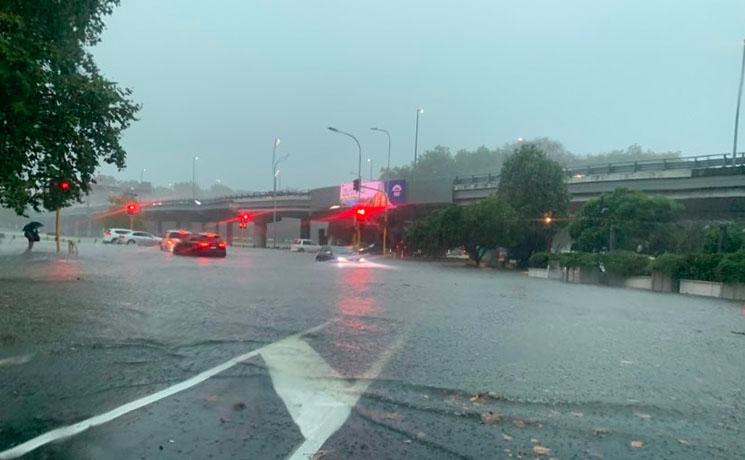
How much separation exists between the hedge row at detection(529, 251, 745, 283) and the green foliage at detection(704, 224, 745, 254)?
4505 mm

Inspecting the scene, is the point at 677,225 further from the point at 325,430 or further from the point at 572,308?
the point at 325,430

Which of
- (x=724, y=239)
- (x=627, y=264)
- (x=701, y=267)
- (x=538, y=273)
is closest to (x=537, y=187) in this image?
(x=538, y=273)

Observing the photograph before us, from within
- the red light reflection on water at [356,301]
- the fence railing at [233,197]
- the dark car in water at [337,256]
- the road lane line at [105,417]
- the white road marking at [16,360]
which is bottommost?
the dark car in water at [337,256]

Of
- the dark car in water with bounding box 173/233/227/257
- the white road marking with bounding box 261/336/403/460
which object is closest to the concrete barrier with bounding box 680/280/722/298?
the white road marking with bounding box 261/336/403/460

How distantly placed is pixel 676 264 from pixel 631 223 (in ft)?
41.0

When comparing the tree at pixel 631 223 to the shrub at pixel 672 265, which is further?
the tree at pixel 631 223

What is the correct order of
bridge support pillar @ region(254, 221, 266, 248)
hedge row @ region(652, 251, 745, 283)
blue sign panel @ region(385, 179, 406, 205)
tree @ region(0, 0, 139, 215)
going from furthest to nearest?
bridge support pillar @ region(254, 221, 266, 248)
blue sign panel @ region(385, 179, 406, 205)
hedge row @ region(652, 251, 745, 283)
tree @ region(0, 0, 139, 215)

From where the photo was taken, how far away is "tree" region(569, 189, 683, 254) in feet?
132

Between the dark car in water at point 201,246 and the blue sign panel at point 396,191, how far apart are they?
28966mm

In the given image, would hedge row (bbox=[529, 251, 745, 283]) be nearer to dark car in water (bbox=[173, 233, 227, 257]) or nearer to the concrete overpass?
the concrete overpass

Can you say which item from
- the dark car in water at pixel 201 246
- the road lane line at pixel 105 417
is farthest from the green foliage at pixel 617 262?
the road lane line at pixel 105 417

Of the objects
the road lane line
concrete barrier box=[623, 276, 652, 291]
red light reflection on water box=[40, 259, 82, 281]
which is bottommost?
concrete barrier box=[623, 276, 652, 291]

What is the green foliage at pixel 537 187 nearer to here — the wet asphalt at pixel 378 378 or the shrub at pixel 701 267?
the shrub at pixel 701 267

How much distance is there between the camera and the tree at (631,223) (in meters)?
40.2
